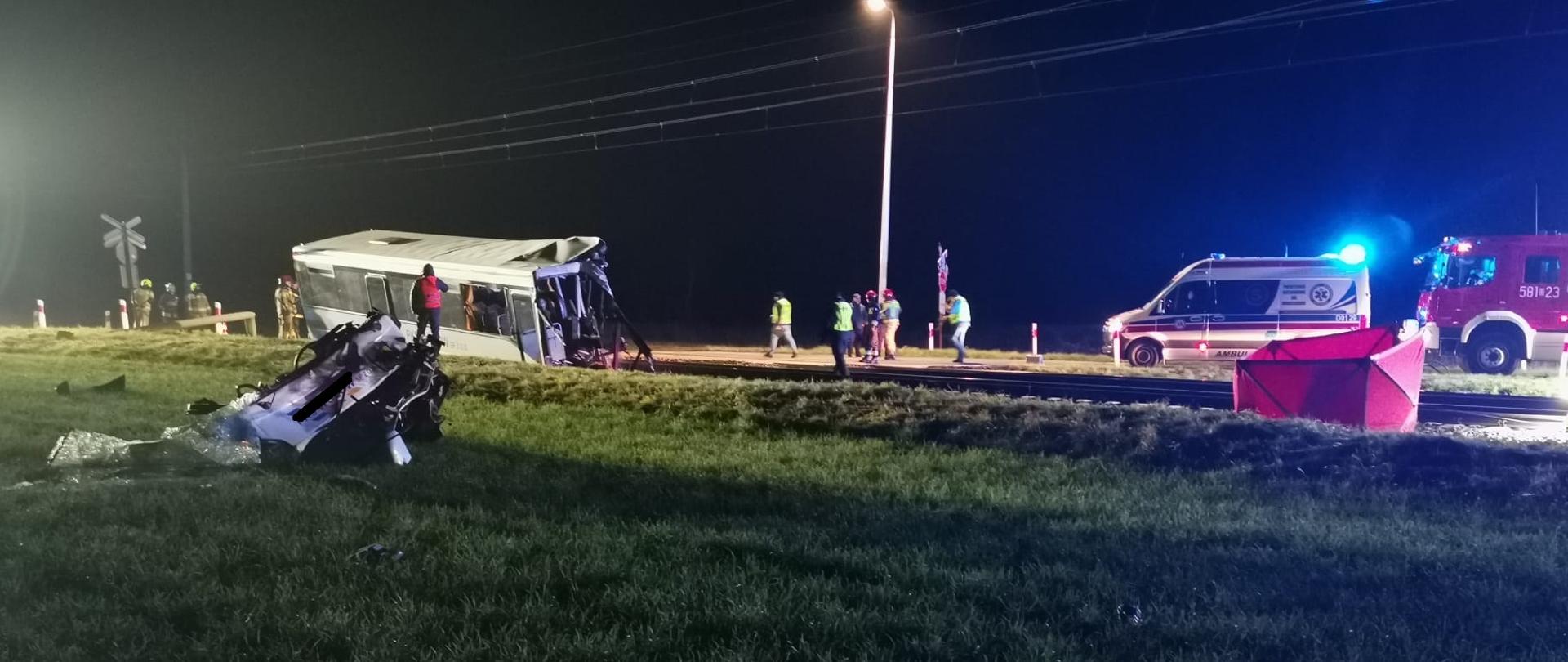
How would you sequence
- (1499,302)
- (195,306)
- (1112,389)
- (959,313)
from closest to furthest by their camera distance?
(1112,389) → (1499,302) → (959,313) → (195,306)

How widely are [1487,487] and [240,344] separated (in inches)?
601

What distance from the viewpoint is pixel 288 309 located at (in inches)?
814

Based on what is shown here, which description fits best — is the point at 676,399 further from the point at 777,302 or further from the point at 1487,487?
the point at 777,302

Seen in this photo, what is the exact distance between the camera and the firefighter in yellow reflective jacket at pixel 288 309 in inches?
811

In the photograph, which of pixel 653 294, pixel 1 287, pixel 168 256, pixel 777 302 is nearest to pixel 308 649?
pixel 777 302

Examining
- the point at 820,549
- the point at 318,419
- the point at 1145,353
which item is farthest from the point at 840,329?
the point at 820,549

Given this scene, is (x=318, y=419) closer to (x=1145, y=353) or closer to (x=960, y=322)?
(x=960, y=322)

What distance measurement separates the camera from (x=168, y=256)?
26.3m

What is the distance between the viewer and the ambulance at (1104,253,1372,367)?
18.1 m

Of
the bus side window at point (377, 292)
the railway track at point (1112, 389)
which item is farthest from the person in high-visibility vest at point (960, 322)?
the bus side window at point (377, 292)

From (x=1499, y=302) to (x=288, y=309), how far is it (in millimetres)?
23332

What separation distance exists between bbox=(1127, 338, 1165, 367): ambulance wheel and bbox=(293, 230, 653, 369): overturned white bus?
9.67 m

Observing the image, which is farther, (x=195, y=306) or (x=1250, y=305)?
(x=195, y=306)

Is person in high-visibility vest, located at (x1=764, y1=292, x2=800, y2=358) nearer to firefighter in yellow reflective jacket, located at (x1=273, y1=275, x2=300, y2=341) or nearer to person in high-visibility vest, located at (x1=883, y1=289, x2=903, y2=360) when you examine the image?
person in high-visibility vest, located at (x1=883, y1=289, x2=903, y2=360)
